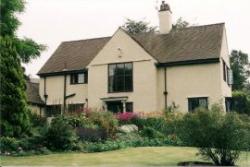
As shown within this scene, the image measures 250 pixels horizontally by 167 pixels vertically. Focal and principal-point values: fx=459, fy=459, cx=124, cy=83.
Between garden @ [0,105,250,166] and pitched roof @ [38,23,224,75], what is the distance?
5530mm

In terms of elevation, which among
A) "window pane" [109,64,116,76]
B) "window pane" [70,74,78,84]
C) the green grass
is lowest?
the green grass

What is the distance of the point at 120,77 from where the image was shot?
36.5 metres

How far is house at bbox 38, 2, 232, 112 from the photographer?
3447 cm

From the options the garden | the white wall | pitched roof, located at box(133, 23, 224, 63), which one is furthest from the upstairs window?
the garden

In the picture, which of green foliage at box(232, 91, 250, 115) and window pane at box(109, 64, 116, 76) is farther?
green foliage at box(232, 91, 250, 115)

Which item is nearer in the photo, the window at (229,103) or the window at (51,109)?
the window at (229,103)

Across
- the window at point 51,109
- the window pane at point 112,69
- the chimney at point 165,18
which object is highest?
the chimney at point 165,18

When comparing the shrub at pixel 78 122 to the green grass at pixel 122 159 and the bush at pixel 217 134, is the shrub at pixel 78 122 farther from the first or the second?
the bush at pixel 217 134

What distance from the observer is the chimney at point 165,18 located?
39844 mm

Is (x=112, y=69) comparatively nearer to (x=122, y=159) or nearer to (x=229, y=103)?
(x=229, y=103)

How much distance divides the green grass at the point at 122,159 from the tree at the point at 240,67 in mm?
39930

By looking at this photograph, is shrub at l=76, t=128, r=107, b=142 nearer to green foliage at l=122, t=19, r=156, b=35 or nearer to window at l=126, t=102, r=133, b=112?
window at l=126, t=102, r=133, b=112

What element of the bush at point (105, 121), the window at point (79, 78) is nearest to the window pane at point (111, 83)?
the window at point (79, 78)

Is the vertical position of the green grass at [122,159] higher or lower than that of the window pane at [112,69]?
lower
